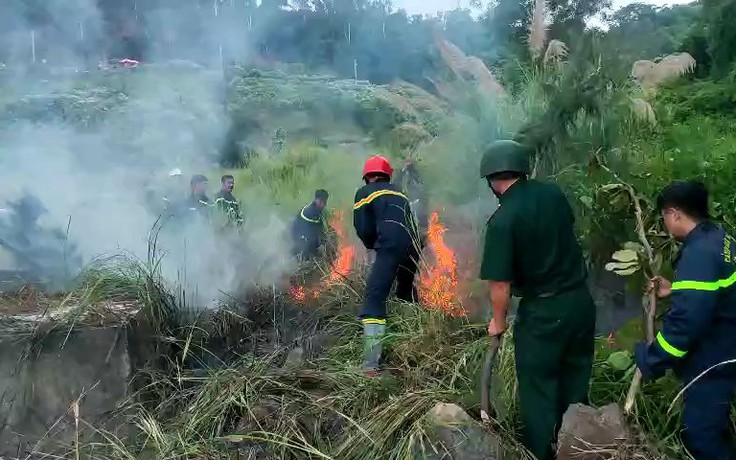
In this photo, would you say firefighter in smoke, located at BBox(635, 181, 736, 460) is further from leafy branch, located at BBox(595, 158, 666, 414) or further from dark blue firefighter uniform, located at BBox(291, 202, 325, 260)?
dark blue firefighter uniform, located at BBox(291, 202, 325, 260)

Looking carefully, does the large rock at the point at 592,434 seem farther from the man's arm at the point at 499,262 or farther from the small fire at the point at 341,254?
the small fire at the point at 341,254

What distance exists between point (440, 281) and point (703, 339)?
2762 millimetres

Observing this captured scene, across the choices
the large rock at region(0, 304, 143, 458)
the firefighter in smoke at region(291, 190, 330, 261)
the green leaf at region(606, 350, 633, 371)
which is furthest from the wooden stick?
the firefighter in smoke at region(291, 190, 330, 261)

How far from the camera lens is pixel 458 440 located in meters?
3.49

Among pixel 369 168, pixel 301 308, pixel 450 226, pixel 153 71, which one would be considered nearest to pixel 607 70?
pixel 450 226

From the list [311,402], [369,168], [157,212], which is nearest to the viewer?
[311,402]

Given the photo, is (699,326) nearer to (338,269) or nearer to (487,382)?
(487,382)

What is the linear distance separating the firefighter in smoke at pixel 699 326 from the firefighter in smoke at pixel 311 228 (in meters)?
4.73

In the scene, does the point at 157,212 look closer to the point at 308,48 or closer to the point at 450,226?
the point at 450,226

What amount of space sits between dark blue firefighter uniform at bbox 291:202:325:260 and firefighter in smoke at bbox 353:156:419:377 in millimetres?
2024

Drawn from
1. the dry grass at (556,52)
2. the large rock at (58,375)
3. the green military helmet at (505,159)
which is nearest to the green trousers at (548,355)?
the green military helmet at (505,159)

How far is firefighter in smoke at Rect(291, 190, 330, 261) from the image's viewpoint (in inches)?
299

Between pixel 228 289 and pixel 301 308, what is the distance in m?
0.73

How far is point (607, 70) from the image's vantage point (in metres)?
6.36
